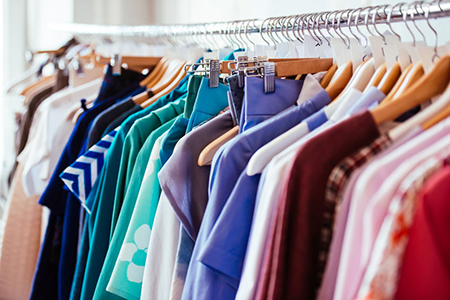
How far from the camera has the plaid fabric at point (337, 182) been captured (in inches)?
22.6

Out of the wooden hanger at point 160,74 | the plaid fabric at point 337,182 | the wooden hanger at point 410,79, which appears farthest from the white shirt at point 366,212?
the wooden hanger at point 160,74

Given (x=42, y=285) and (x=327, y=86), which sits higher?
(x=327, y=86)

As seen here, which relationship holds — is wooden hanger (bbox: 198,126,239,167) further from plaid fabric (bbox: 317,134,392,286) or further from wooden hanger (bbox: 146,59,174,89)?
wooden hanger (bbox: 146,59,174,89)

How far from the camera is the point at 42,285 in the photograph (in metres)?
1.34

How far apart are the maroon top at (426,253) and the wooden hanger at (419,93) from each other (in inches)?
6.7

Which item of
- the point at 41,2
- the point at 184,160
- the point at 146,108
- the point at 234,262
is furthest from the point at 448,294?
the point at 41,2

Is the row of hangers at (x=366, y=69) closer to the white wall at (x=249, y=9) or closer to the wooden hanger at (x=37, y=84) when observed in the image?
the white wall at (x=249, y=9)

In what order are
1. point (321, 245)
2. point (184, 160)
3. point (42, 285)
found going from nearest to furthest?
point (321, 245) → point (184, 160) → point (42, 285)

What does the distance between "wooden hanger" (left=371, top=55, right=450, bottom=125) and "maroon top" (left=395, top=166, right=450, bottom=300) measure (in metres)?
0.17

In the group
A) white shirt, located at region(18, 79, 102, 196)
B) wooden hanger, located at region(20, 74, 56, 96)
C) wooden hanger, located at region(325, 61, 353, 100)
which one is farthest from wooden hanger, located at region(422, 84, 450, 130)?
wooden hanger, located at region(20, 74, 56, 96)

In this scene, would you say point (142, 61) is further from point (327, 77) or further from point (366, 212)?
point (366, 212)

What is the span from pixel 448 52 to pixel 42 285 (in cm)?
107

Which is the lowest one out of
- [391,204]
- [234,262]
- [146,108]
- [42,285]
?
[42,285]

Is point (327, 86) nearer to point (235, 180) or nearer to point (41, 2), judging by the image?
point (235, 180)
